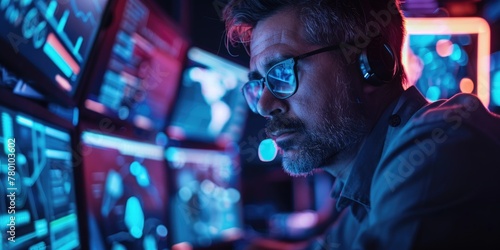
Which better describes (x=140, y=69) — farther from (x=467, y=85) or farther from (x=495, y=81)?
(x=495, y=81)

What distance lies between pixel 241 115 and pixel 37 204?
1.80 meters

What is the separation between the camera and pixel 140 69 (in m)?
1.73

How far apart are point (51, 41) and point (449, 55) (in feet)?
9.57

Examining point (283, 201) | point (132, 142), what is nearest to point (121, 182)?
point (132, 142)

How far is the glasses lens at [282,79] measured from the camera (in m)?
1.26

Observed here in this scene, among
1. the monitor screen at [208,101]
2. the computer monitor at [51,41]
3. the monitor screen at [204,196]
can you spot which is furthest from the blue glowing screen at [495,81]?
the computer monitor at [51,41]

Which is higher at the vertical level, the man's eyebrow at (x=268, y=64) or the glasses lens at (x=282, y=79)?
the man's eyebrow at (x=268, y=64)

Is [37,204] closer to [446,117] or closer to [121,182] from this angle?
[121,182]

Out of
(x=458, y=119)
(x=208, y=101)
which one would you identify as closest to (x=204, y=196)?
(x=208, y=101)

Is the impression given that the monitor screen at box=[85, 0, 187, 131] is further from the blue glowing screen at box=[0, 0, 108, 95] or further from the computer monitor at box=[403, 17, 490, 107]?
the computer monitor at box=[403, 17, 490, 107]

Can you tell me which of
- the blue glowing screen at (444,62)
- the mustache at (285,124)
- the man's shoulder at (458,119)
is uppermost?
the blue glowing screen at (444,62)

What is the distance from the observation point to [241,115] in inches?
108

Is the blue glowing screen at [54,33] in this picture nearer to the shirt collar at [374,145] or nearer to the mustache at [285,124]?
the mustache at [285,124]

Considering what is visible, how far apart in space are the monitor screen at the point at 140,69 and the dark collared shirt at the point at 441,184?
3.01 feet
